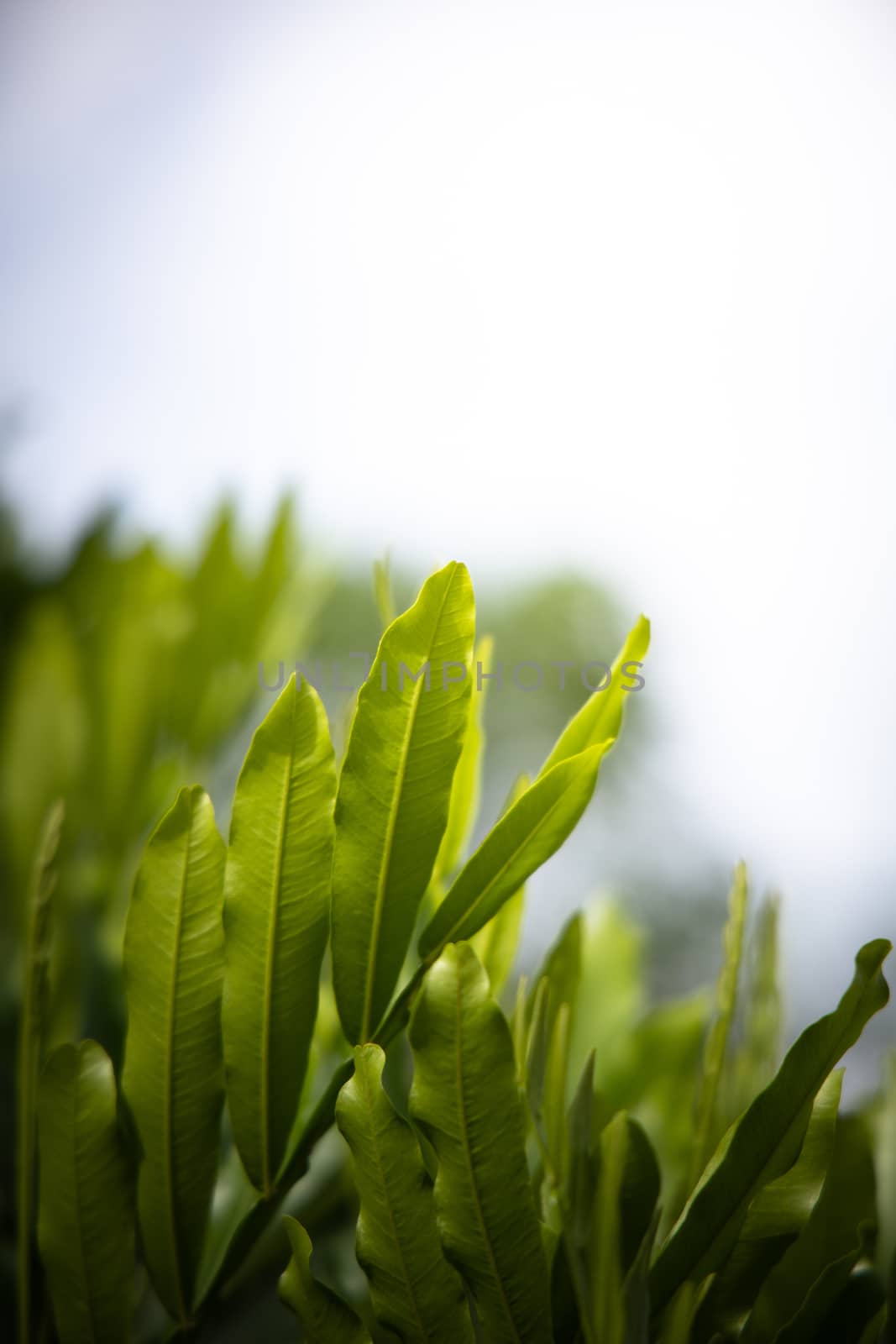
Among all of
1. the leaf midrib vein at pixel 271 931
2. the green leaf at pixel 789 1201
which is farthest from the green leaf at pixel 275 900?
A: the green leaf at pixel 789 1201

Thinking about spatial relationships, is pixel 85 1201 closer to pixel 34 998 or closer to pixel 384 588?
pixel 34 998

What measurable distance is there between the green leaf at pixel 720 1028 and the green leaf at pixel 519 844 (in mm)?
46

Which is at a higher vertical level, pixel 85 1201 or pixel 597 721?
pixel 597 721

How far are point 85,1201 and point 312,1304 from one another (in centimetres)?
6

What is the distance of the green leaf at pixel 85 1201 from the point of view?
0.22 m

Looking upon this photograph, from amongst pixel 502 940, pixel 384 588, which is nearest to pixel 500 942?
pixel 502 940

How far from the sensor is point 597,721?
222mm

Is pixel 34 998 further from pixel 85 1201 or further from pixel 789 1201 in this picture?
pixel 789 1201

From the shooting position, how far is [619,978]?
0.35 meters

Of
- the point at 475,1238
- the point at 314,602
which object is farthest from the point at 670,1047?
the point at 314,602

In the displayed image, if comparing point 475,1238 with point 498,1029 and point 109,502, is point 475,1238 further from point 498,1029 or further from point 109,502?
point 109,502

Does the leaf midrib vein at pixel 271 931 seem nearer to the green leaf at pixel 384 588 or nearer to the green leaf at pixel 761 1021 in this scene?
the green leaf at pixel 384 588

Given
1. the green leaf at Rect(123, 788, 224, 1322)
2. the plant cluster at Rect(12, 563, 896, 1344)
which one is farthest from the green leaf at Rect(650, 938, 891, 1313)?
the green leaf at Rect(123, 788, 224, 1322)

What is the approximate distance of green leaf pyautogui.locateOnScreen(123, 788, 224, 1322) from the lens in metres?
0.22
